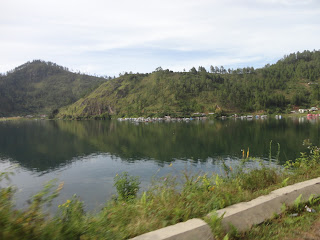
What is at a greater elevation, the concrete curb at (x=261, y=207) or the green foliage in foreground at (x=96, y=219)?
the green foliage in foreground at (x=96, y=219)

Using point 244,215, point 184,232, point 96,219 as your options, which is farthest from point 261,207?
point 96,219

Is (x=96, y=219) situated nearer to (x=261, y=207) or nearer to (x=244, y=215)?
(x=244, y=215)

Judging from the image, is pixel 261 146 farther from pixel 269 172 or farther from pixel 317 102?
pixel 317 102

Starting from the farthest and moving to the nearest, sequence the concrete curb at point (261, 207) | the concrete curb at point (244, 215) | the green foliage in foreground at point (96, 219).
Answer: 1. the concrete curb at point (261, 207)
2. the concrete curb at point (244, 215)
3. the green foliage in foreground at point (96, 219)

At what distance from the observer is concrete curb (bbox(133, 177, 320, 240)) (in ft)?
13.0

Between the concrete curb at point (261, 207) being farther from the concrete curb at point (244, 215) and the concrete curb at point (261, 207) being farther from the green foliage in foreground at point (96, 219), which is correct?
the green foliage in foreground at point (96, 219)

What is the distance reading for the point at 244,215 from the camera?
4.79m

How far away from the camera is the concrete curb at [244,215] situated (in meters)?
3.96

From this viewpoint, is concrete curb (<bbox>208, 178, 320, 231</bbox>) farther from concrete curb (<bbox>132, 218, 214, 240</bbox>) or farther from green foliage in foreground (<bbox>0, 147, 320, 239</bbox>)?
concrete curb (<bbox>132, 218, 214, 240</bbox>)

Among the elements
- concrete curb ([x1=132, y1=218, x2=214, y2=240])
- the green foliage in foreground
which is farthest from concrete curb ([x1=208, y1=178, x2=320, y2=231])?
concrete curb ([x1=132, y1=218, x2=214, y2=240])

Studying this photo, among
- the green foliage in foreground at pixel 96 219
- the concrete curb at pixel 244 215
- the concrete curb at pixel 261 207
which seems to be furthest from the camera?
the concrete curb at pixel 261 207

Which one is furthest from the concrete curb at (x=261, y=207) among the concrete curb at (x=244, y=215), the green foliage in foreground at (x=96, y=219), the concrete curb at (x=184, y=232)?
the concrete curb at (x=184, y=232)

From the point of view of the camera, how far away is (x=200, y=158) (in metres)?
38.8

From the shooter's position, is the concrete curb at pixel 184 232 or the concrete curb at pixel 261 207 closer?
the concrete curb at pixel 184 232
